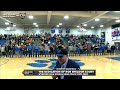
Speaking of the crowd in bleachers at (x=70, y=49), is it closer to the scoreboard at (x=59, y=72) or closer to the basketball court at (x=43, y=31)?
the basketball court at (x=43, y=31)

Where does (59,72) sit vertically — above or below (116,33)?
below

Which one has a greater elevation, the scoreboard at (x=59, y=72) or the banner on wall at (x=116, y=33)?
the banner on wall at (x=116, y=33)

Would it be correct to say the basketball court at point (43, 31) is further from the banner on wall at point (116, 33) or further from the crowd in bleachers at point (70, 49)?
the banner on wall at point (116, 33)

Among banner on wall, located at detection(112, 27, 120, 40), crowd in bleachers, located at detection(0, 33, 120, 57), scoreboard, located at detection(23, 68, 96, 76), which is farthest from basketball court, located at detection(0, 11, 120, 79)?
banner on wall, located at detection(112, 27, 120, 40)

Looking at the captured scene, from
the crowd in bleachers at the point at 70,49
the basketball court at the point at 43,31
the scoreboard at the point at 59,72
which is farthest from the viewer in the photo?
the crowd in bleachers at the point at 70,49

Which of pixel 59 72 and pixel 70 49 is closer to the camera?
pixel 59 72

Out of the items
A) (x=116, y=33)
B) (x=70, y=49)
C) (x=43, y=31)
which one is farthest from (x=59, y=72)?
(x=116, y=33)

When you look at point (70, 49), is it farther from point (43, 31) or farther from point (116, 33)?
point (116, 33)

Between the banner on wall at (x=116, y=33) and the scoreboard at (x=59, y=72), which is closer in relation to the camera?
the scoreboard at (x=59, y=72)

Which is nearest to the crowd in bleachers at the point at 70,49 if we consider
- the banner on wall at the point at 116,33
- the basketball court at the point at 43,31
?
the basketball court at the point at 43,31

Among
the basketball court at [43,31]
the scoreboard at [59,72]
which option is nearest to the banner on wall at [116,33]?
the basketball court at [43,31]

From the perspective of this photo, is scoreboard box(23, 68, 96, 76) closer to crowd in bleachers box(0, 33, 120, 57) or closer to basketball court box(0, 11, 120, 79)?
basketball court box(0, 11, 120, 79)

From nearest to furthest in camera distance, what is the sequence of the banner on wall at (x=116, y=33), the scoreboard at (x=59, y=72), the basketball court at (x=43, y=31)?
the scoreboard at (x=59, y=72) → the basketball court at (x=43, y=31) → the banner on wall at (x=116, y=33)
